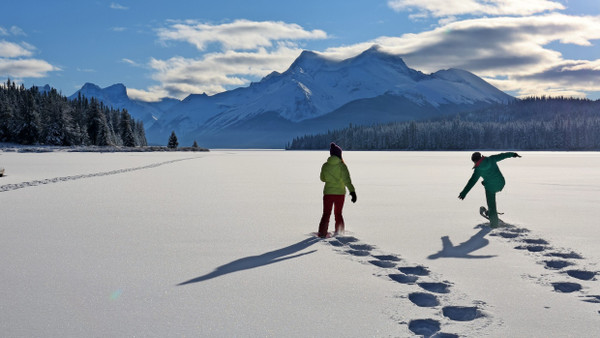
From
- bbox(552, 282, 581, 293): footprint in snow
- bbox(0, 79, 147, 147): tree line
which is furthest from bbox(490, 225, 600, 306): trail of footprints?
bbox(0, 79, 147, 147): tree line

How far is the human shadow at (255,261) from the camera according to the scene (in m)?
6.39

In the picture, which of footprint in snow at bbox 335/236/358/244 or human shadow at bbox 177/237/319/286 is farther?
footprint in snow at bbox 335/236/358/244

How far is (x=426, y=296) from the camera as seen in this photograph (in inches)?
212

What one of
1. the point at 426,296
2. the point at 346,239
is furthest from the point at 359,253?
the point at 426,296

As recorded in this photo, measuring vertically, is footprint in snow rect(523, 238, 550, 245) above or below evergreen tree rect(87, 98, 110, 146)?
below

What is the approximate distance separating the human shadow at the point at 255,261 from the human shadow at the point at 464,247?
2.18 m

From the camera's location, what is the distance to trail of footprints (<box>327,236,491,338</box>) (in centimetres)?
455

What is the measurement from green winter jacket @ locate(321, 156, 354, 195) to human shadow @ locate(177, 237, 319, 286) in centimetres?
152

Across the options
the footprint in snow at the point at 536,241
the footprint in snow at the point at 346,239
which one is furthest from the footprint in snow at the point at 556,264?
the footprint in snow at the point at 346,239

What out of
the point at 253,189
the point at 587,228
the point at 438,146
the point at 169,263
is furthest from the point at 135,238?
the point at 438,146

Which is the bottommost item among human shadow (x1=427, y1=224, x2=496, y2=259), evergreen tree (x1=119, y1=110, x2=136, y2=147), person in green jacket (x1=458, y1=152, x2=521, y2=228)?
human shadow (x1=427, y1=224, x2=496, y2=259)

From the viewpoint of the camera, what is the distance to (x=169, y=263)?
7.03 m

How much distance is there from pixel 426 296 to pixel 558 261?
2.85m

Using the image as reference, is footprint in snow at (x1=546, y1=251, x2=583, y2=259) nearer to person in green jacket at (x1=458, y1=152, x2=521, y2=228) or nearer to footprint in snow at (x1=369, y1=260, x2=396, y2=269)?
footprint in snow at (x1=369, y1=260, x2=396, y2=269)
